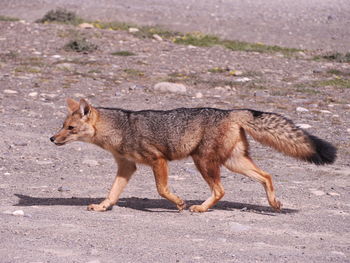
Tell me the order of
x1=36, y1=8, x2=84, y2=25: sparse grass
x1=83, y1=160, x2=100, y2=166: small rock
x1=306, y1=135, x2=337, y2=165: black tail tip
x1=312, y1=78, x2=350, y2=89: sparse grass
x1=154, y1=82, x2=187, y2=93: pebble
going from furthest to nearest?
x1=36, y1=8, x2=84, y2=25: sparse grass < x1=312, y1=78, x2=350, y2=89: sparse grass < x1=154, y1=82, x2=187, y2=93: pebble < x1=83, y1=160, x2=100, y2=166: small rock < x1=306, y1=135, x2=337, y2=165: black tail tip

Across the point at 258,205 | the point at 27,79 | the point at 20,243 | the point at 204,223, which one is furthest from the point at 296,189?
the point at 27,79

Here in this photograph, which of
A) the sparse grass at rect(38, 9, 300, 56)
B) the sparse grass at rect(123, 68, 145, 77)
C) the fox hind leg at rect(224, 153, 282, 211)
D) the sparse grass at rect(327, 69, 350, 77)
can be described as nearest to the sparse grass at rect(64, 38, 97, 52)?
the sparse grass at rect(123, 68, 145, 77)

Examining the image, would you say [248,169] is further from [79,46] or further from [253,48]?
[253,48]

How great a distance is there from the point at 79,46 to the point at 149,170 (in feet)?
25.3

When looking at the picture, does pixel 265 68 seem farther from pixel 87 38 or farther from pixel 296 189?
pixel 296 189

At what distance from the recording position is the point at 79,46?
663 inches

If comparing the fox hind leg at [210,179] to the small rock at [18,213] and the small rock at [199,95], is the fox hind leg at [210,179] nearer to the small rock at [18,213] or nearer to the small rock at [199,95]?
the small rock at [18,213]

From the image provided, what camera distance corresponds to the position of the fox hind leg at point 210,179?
7.55m

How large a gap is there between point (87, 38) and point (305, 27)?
9543 millimetres

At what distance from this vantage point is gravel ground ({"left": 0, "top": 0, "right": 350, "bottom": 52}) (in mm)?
23281

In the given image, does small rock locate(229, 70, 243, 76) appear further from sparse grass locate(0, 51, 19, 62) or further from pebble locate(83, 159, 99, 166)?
pebble locate(83, 159, 99, 166)

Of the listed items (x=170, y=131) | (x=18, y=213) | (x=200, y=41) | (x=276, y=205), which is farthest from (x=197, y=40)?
(x=18, y=213)

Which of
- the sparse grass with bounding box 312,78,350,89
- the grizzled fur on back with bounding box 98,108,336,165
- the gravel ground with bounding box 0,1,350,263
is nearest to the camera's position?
the gravel ground with bounding box 0,1,350,263

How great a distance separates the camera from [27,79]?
14.5m
